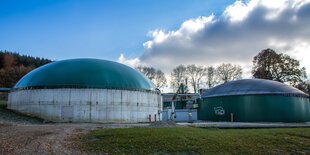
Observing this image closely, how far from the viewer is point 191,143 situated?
56.9 ft

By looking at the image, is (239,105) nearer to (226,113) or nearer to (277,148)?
(226,113)

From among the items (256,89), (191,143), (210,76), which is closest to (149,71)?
(210,76)

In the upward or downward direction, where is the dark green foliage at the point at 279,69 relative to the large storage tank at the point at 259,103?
upward

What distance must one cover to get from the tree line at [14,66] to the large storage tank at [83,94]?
40208mm

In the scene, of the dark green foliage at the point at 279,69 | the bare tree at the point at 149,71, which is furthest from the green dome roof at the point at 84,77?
the bare tree at the point at 149,71

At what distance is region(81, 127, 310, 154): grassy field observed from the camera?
52.5ft

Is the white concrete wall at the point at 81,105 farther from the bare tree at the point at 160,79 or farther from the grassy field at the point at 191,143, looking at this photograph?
the bare tree at the point at 160,79

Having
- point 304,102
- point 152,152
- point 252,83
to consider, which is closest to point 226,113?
point 252,83

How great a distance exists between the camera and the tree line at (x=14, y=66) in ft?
254

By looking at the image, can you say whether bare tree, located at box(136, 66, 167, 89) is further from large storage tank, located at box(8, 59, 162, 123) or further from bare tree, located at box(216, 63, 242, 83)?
large storage tank, located at box(8, 59, 162, 123)

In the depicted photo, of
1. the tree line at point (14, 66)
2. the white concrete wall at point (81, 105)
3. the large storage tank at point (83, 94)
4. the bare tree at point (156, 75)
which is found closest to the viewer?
the white concrete wall at point (81, 105)

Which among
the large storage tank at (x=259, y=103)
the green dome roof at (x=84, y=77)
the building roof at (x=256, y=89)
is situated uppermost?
the green dome roof at (x=84, y=77)

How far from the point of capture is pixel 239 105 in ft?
141

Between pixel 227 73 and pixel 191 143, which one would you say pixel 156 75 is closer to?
pixel 227 73
